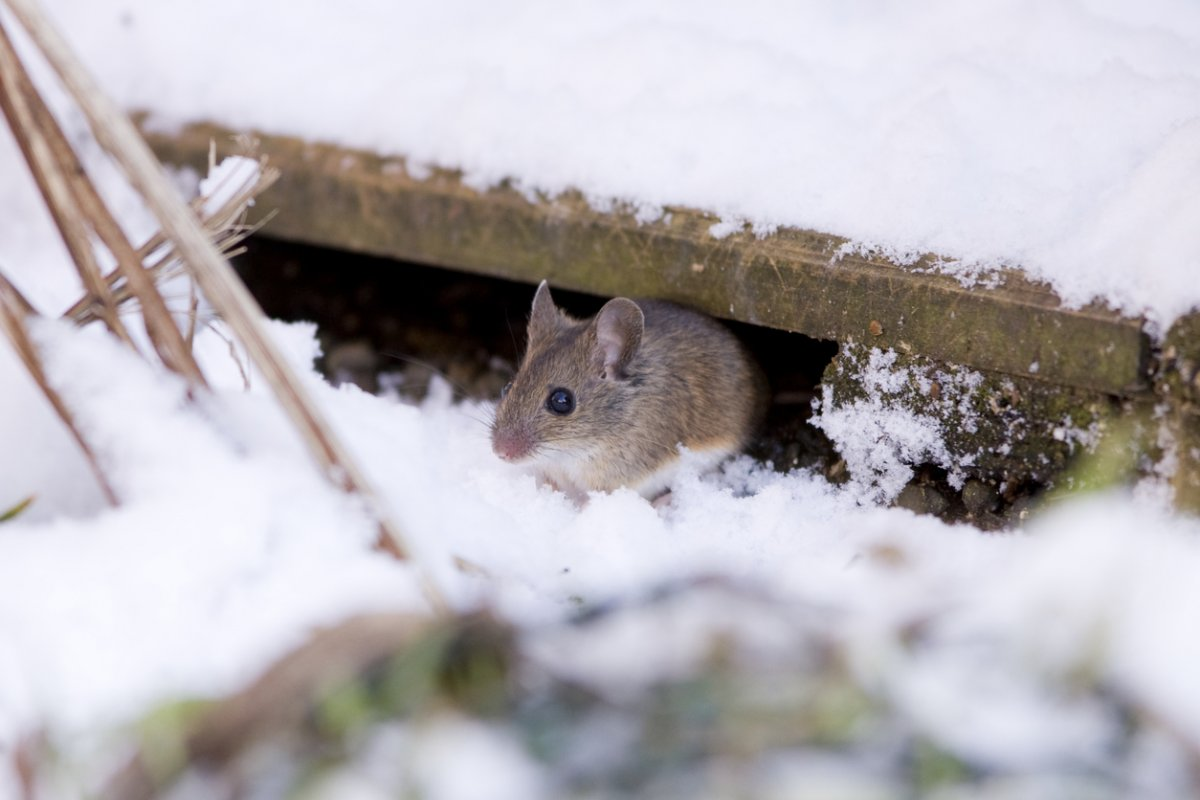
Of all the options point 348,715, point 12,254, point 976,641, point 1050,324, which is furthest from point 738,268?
point 12,254

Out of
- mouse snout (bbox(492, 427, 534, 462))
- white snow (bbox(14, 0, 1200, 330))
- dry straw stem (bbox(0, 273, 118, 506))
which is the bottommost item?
dry straw stem (bbox(0, 273, 118, 506))

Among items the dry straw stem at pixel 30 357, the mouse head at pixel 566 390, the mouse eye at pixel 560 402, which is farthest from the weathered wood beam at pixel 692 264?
the dry straw stem at pixel 30 357

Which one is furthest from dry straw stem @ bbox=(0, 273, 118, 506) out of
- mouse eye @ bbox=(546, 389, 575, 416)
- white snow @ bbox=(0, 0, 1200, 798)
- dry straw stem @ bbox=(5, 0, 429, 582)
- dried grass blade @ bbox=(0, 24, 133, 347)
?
mouse eye @ bbox=(546, 389, 575, 416)

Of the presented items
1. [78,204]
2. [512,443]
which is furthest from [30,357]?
[512,443]

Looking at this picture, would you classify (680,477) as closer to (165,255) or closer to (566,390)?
(566,390)

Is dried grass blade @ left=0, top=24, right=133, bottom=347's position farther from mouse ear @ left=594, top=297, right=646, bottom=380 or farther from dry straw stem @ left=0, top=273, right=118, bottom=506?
mouse ear @ left=594, top=297, right=646, bottom=380

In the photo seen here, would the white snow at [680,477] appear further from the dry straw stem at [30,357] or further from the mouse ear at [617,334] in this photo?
the mouse ear at [617,334]
